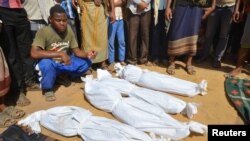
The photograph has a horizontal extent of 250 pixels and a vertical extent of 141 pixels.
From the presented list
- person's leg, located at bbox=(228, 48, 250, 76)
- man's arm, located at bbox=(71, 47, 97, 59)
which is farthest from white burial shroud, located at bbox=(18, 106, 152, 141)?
person's leg, located at bbox=(228, 48, 250, 76)

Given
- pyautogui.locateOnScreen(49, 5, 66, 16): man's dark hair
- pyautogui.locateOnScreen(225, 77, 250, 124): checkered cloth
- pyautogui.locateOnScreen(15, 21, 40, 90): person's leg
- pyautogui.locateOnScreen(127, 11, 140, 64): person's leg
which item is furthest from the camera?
pyautogui.locateOnScreen(127, 11, 140, 64): person's leg

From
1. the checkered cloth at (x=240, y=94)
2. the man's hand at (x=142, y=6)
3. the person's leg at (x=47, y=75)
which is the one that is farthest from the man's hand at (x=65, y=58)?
the checkered cloth at (x=240, y=94)

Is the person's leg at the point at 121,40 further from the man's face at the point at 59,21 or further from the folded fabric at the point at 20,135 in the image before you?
the folded fabric at the point at 20,135

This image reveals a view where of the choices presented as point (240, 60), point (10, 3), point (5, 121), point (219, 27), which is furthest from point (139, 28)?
point (5, 121)

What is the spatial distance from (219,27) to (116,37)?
5.44ft

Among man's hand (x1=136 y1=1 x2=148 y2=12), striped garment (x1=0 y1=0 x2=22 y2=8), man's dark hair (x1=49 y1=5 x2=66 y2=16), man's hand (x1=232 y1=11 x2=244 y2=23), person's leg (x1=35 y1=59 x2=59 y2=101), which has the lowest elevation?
person's leg (x1=35 y1=59 x2=59 y2=101)

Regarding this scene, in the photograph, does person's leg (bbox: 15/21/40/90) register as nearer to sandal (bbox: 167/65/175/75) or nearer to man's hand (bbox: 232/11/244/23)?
sandal (bbox: 167/65/175/75)

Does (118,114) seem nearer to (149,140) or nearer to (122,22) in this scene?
(149,140)

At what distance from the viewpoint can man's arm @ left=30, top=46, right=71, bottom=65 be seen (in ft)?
13.0

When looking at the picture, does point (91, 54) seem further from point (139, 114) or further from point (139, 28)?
point (139, 114)

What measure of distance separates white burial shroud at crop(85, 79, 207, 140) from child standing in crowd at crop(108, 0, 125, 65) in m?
1.07

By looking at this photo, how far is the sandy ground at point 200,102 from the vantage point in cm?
370

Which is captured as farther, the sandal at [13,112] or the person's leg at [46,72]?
the person's leg at [46,72]

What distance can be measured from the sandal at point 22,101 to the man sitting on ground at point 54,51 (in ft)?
0.82
